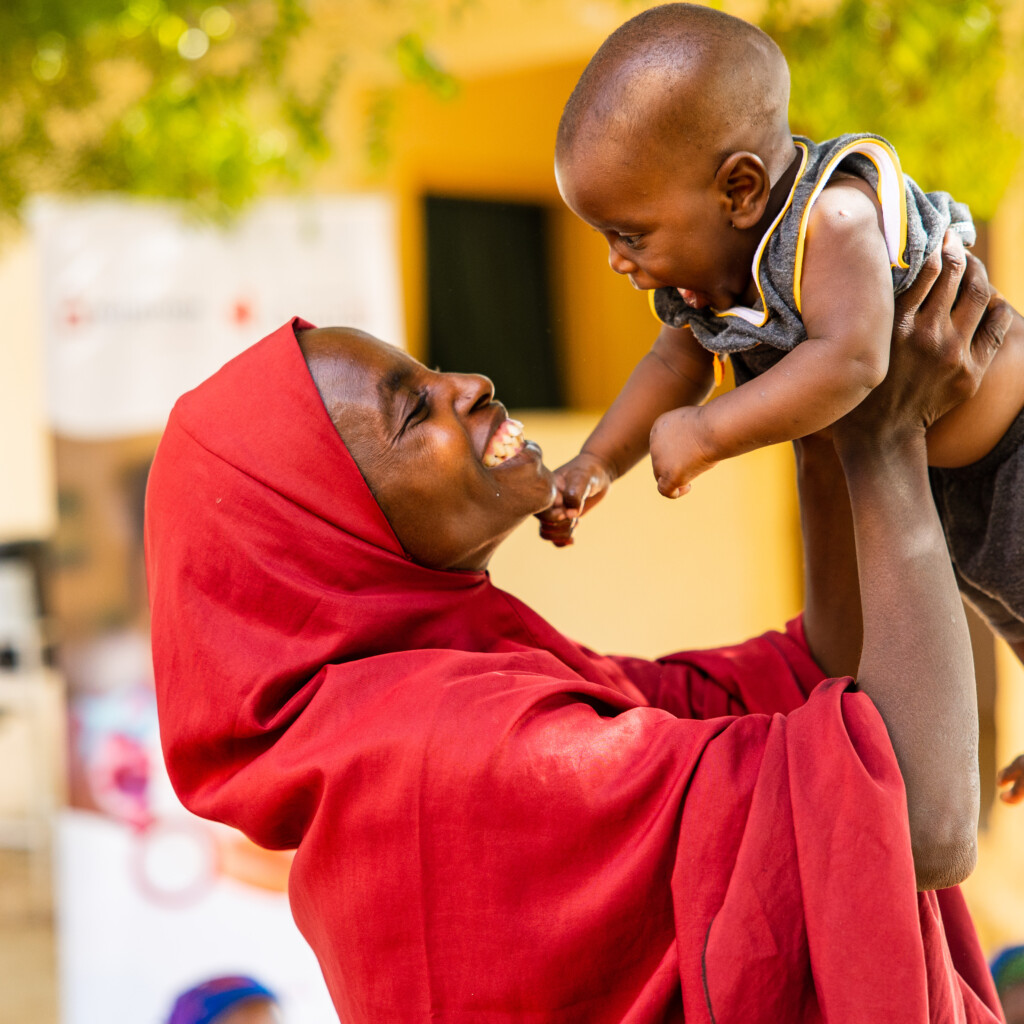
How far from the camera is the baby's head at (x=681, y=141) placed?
1104 mm

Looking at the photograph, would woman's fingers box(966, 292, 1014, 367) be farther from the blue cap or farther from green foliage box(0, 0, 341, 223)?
the blue cap

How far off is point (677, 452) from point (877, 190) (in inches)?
12.9

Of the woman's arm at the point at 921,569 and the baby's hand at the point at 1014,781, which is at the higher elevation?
the woman's arm at the point at 921,569

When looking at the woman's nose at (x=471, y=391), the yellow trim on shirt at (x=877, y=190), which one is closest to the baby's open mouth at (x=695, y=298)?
the yellow trim on shirt at (x=877, y=190)

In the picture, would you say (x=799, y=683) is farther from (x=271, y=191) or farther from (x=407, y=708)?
(x=271, y=191)

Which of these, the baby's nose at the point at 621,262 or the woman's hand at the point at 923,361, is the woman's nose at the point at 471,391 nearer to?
the baby's nose at the point at 621,262

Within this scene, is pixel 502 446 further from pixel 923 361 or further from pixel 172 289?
pixel 172 289

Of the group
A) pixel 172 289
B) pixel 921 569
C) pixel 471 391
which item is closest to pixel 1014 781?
pixel 921 569

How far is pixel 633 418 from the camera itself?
1459 millimetres

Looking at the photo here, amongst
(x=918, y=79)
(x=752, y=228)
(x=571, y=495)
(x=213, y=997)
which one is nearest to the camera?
(x=752, y=228)

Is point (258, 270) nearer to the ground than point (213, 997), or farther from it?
farther from it

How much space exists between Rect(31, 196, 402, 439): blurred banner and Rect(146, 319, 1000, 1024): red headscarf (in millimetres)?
1908

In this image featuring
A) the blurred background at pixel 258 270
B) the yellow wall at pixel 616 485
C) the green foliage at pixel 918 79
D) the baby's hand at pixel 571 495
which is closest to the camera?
the baby's hand at pixel 571 495

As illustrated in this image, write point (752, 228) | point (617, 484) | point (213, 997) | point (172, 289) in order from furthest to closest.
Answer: point (617, 484) → point (172, 289) → point (213, 997) → point (752, 228)
